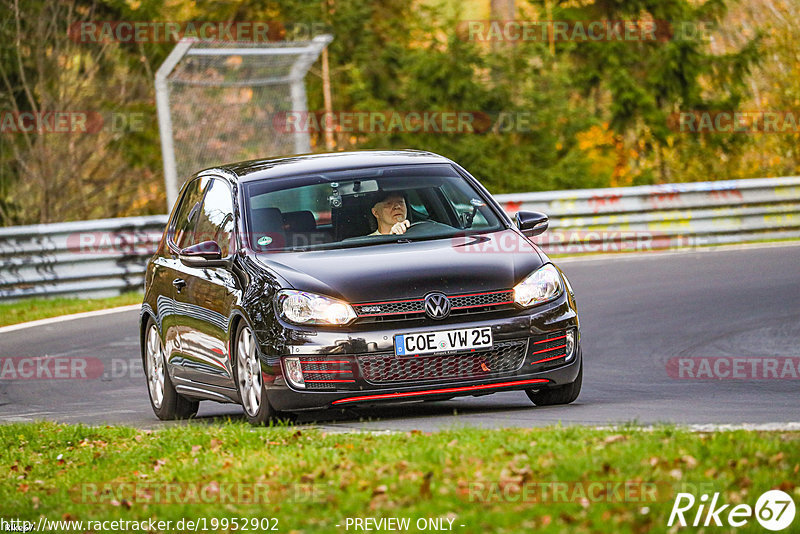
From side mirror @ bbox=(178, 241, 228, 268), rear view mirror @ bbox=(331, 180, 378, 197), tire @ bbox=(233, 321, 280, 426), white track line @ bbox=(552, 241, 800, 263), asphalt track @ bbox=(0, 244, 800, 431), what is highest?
rear view mirror @ bbox=(331, 180, 378, 197)

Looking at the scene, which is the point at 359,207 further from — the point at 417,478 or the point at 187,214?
the point at 417,478

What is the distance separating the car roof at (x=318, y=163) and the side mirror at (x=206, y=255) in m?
0.67

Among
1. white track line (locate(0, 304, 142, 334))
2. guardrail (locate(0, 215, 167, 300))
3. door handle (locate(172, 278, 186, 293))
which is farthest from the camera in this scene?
guardrail (locate(0, 215, 167, 300))

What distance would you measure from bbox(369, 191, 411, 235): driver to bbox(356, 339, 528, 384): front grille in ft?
4.26

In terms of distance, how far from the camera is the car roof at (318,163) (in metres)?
10.2

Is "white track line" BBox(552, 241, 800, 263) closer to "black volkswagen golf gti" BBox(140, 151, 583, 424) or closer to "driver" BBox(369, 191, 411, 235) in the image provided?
"black volkswagen golf gti" BBox(140, 151, 583, 424)

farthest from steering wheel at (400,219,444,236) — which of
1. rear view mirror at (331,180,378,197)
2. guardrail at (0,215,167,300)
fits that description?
guardrail at (0,215,167,300)

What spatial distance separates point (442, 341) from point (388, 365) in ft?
1.12

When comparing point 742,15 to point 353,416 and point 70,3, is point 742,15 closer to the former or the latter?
point 70,3

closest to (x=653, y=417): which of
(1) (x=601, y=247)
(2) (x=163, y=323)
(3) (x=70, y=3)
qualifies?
(2) (x=163, y=323)

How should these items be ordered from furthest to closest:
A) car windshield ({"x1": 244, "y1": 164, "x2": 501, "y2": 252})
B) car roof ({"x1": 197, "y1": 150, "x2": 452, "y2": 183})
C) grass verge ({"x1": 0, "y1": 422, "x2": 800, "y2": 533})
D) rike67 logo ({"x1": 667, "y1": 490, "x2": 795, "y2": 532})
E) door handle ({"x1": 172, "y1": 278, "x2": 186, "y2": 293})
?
door handle ({"x1": 172, "y1": 278, "x2": 186, "y2": 293})
car roof ({"x1": 197, "y1": 150, "x2": 452, "y2": 183})
car windshield ({"x1": 244, "y1": 164, "x2": 501, "y2": 252})
grass verge ({"x1": 0, "y1": 422, "x2": 800, "y2": 533})
rike67 logo ({"x1": 667, "y1": 490, "x2": 795, "y2": 532})

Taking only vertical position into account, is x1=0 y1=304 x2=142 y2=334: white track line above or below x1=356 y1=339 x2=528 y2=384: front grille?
below

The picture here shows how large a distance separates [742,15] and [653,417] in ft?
140

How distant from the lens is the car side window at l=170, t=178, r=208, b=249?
430 inches
